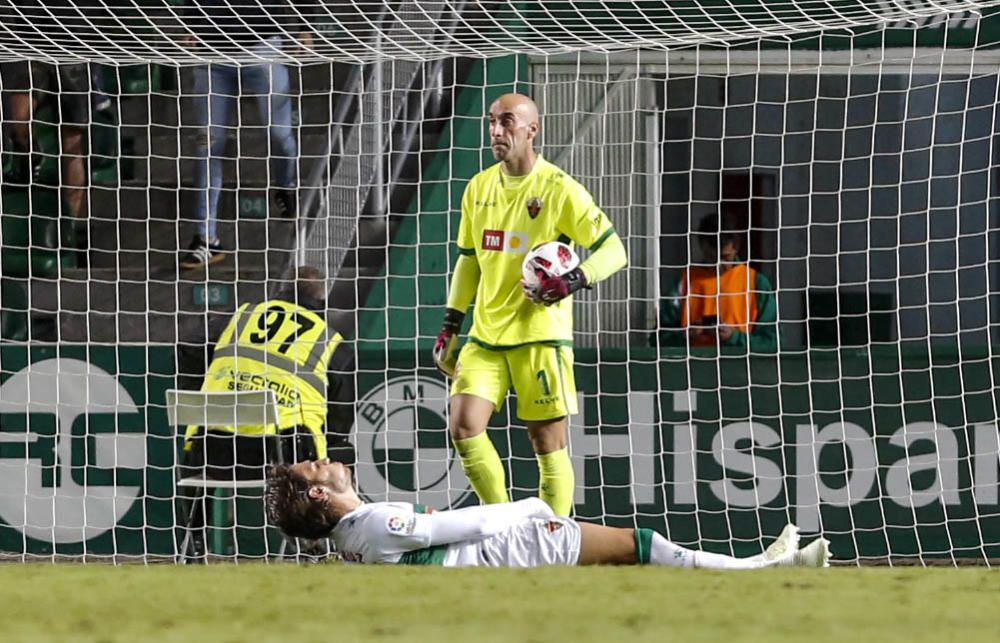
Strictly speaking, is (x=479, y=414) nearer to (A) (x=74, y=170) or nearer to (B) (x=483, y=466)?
(B) (x=483, y=466)

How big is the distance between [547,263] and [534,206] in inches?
15.7

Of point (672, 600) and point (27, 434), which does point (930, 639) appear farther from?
point (27, 434)

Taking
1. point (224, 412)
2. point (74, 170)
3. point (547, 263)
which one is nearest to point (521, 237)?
point (547, 263)

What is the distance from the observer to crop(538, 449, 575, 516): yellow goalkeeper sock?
630 centimetres

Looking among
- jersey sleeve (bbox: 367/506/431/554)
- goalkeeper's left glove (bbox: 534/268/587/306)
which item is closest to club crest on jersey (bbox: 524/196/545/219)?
goalkeeper's left glove (bbox: 534/268/587/306)

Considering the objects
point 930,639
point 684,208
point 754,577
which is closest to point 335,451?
point 684,208

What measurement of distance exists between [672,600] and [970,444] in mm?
5300

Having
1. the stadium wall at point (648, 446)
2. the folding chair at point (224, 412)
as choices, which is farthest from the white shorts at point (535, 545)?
the stadium wall at point (648, 446)

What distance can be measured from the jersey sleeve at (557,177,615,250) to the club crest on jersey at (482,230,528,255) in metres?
0.15

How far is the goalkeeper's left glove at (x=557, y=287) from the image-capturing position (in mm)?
6031

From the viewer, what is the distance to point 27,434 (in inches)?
339

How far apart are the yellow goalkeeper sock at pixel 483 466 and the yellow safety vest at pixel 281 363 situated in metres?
1.81

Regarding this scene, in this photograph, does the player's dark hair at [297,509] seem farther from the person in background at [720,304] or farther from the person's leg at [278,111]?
the person's leg at [278,111]

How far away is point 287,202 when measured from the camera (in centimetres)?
952
